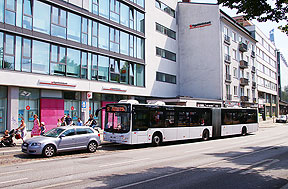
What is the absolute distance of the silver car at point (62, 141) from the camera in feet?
40.8

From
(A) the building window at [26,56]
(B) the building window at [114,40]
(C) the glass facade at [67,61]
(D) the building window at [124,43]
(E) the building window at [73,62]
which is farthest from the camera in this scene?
(D) the building window at [124,43]

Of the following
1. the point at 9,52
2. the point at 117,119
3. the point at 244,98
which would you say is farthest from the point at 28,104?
the point at 244,98

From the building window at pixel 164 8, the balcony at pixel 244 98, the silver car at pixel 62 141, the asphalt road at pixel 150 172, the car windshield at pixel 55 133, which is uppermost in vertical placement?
the building window at pixel 164 8

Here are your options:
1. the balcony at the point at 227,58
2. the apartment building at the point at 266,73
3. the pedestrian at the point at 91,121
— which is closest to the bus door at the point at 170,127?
the pedestrian at the point at 91,121

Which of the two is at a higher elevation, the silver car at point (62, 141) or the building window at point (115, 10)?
the building window at point (115, 10)

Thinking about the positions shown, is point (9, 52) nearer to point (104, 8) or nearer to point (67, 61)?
point (67, 61)

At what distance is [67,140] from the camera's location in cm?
1334

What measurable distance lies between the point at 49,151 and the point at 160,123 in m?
7.35

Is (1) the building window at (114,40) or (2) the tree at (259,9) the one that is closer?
(2) the tree at (259,9)

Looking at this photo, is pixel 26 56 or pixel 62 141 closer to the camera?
pixel 62 141

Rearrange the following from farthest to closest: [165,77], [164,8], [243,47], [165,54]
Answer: [243,47] → [164,8] → [165,54] → [165,77]

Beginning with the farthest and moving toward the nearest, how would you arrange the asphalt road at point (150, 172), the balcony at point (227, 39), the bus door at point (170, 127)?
the balcony at point (227, 39), the bus door at point (170, 127), the asphalt road at point (150, 172)

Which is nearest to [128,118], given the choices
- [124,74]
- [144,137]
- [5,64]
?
[144,137]

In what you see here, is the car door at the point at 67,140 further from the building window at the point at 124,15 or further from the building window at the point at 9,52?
the building window at the point at 124,15
